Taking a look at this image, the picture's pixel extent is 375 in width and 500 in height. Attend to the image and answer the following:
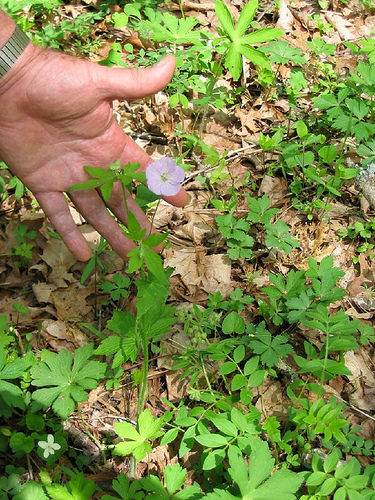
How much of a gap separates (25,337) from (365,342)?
1.77m

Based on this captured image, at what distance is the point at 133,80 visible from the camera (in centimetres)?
208

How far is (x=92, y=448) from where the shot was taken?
7.44ft

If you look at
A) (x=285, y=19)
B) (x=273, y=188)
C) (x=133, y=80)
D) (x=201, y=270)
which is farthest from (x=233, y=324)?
(x=285, y=19)

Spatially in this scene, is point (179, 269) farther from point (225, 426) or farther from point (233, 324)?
point (225, 426)

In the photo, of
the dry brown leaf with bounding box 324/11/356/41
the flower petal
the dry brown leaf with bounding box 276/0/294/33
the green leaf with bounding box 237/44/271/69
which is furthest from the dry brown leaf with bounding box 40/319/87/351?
the dry brown leaf with bounding box 324/11/356/41

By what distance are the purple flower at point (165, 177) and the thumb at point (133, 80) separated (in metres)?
0.36

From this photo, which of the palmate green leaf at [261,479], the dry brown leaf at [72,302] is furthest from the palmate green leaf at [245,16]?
the palmate green leaf at [261,479]

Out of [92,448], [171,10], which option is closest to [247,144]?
[171,10]

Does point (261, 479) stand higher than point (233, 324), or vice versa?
point (261, 479)

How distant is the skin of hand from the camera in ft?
6.98

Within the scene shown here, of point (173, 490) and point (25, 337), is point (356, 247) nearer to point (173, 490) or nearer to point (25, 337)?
point (173, 490)

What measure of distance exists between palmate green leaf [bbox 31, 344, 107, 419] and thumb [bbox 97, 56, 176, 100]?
116cm

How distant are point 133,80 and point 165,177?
0.46 metres

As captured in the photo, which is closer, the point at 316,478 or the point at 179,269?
the point at 316,478
